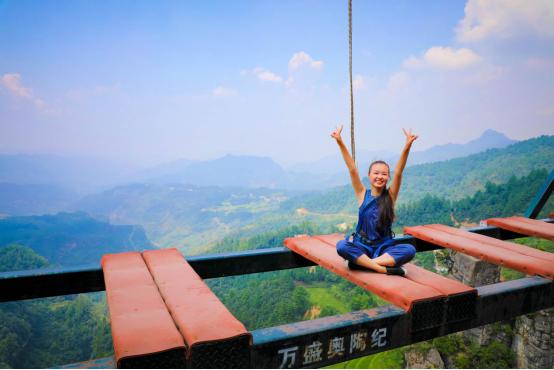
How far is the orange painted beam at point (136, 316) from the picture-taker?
1.42 metres

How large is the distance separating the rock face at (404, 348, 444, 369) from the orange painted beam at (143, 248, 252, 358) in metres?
30.1

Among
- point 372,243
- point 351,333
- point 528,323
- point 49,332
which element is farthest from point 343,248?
point 49,332

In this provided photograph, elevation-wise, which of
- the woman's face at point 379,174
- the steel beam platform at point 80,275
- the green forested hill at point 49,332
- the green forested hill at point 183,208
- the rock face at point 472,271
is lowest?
the green forested hill at point 183,208

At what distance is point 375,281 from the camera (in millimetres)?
2230

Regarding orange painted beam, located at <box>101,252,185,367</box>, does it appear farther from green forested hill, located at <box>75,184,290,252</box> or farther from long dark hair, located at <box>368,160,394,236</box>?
green forested hill, located at <box>75,184,290,252</box>

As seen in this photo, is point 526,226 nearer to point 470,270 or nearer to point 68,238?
point 470,270

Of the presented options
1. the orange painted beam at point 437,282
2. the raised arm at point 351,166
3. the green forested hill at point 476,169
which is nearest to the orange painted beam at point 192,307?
the orange painted beam at point 437,282

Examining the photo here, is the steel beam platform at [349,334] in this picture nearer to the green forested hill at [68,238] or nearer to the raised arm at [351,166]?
the raised arm at [351,166]

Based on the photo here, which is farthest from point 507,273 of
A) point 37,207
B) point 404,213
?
point 37,207

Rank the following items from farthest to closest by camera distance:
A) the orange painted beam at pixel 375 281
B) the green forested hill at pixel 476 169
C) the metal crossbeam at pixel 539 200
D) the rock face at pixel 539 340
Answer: the green forested hill at pixel 476 169 → the rock face at pixel 539 340 → the metal crossbeam at pixel 539 200 → the orange painted beam at pixel 375 281

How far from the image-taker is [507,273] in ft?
111

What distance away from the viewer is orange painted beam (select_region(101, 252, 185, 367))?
4.64ft

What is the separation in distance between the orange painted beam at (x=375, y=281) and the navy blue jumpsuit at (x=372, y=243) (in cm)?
11

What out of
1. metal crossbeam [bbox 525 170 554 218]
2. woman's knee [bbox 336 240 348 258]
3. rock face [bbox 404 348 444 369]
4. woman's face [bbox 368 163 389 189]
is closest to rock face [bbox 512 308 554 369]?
metal crossbeam [bbox 525 170 554 218]
